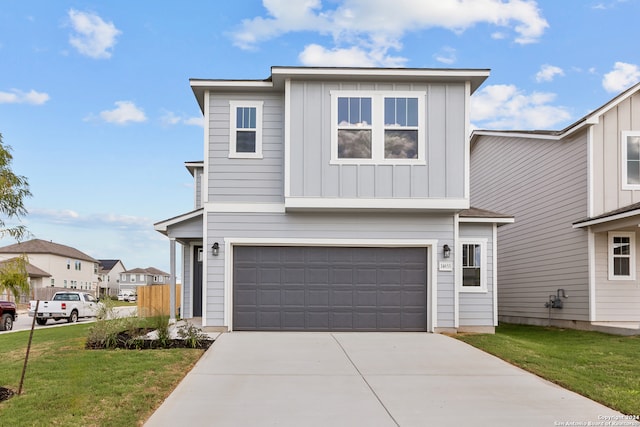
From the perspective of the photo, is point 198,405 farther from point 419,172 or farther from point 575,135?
point 575,135

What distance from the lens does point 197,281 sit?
1742 centimetres

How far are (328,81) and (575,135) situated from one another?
308 inches

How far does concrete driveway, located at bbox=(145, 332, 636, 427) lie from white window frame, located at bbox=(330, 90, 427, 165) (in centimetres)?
433

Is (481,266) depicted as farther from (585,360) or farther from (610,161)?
(610,161)

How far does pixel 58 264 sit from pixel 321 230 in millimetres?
48043

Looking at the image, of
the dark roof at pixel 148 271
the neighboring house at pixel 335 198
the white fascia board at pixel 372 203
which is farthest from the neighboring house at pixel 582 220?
the dark roof at pixel 148 271

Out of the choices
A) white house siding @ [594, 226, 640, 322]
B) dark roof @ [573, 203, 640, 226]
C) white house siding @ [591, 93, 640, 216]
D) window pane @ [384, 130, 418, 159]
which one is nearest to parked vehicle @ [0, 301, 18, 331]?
window pane @ [384, 130, 418, 159]

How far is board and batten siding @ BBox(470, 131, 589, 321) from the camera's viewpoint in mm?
16531

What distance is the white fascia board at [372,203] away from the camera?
1330 cm

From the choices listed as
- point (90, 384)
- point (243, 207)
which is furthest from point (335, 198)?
point (90, 384)

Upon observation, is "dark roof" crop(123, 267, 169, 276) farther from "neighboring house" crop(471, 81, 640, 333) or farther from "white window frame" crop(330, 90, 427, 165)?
"white window frame" crop(330, 90, 427, 165)

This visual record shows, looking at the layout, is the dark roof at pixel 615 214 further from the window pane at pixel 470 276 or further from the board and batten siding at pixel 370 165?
the board and batten siding at pixel 370 165

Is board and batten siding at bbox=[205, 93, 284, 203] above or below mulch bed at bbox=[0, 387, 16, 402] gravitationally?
above

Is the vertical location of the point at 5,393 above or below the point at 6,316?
above
